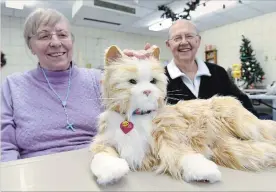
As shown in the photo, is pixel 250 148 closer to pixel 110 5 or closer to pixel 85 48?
pixel 110 5

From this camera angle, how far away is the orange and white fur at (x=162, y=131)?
531 mm

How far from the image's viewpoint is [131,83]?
0.55 meters

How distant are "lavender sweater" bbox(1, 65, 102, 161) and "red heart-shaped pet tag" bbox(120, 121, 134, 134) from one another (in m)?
0.35

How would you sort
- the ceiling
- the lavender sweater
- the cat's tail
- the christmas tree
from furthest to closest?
the ceiling < the christmas tree < the lavender sweater < the cat's tail

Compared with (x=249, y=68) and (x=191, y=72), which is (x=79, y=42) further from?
(x=191, y=72)

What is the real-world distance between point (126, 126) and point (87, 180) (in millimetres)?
150

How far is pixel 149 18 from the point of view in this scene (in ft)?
14.5

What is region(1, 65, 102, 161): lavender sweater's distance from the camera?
873 millimetres

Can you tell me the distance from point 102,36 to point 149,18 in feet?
4.14

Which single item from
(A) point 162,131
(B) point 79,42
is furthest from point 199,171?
(B) point 79,42

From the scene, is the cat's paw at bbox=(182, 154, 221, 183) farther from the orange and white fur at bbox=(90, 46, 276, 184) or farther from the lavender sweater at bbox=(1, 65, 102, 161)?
the lavender sweater at bbox=(1, 65, 102, 161)

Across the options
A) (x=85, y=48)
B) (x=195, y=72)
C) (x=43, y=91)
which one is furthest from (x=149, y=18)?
(x=43, y=91)

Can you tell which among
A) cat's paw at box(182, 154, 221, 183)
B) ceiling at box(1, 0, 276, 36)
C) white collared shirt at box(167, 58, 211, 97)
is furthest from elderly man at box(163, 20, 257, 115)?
ceiling at box(1, 0, 276, 36)

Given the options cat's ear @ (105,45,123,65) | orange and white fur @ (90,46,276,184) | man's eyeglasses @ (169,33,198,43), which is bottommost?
orange and white fur @ (90,46,276,184)
